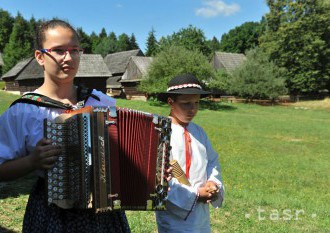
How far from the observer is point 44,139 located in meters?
2.07

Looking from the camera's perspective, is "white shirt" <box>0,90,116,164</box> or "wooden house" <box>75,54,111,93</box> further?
"wooden house" <box>75,54,111,93</box>

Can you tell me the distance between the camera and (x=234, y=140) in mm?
16500

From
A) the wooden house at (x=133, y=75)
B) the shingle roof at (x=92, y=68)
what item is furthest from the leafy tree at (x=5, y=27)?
the shingle roof at (x=92, y=68)

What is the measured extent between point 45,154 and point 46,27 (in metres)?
0.89

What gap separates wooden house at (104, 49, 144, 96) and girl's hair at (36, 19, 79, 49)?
45767mm

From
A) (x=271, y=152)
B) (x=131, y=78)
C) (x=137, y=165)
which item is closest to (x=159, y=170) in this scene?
(x=137, y=165)

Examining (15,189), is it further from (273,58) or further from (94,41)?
(94,41)

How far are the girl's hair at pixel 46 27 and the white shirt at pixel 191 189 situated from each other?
1.27 meters

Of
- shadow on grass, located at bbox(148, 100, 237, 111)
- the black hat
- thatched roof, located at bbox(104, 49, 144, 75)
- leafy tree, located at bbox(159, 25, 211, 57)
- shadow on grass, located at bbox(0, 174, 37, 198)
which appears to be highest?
leafy tree, located at bbox(159, 25, 211, 57)

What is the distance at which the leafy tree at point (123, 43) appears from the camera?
99.1 metres

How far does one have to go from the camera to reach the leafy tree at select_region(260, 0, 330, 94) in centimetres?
4406

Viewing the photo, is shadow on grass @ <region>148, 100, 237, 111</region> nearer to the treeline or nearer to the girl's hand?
the treeline

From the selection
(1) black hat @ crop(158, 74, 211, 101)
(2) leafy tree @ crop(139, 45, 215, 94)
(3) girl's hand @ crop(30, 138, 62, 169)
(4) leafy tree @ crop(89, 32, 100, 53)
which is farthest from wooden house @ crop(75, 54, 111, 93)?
(4) leafy tree @ crop(89, 32, 100, 53)

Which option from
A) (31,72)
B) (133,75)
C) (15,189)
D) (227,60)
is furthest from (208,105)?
(15,189)
